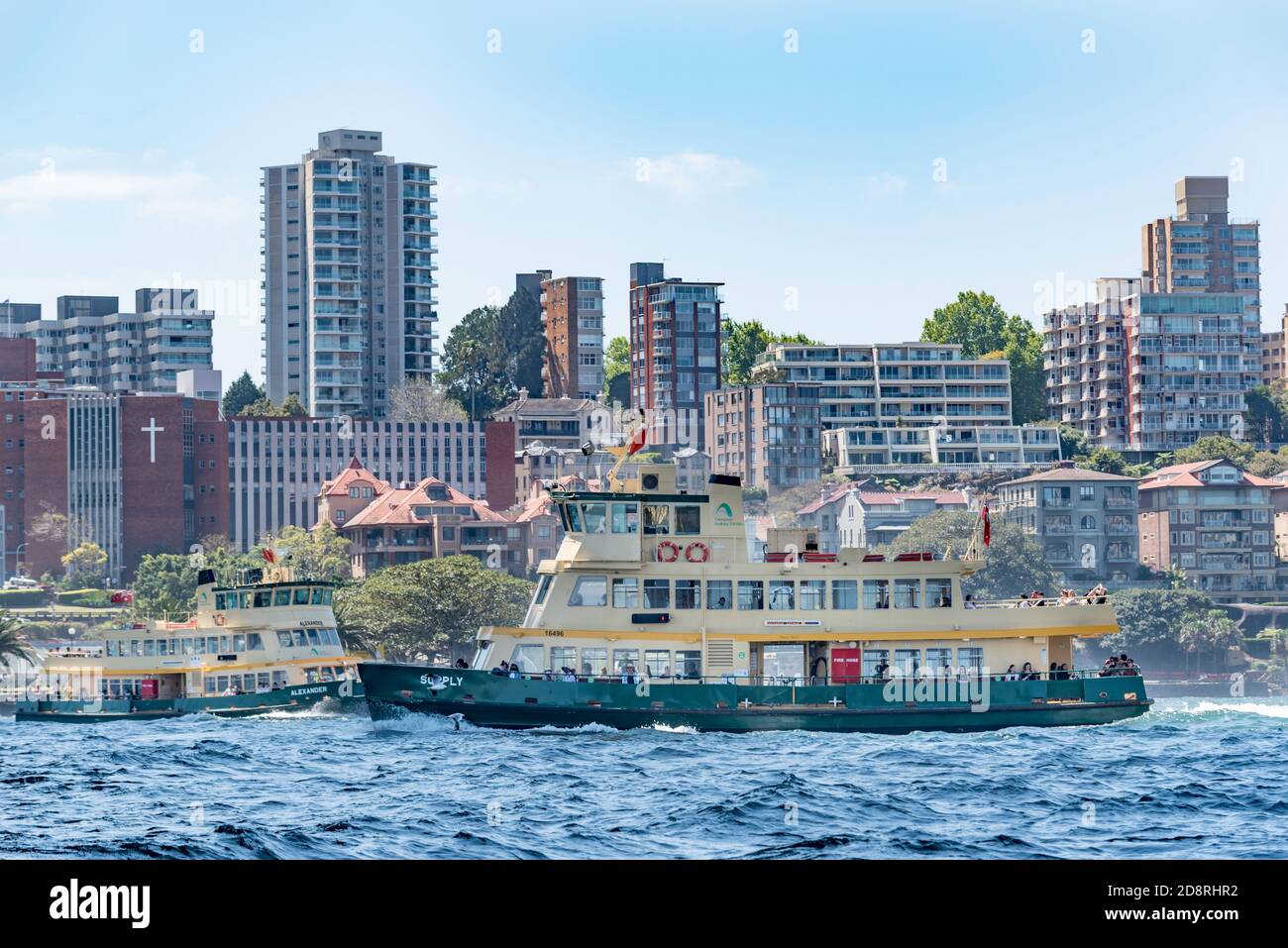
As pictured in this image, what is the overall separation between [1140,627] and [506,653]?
383 feet

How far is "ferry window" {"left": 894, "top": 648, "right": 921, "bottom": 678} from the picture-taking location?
204ft

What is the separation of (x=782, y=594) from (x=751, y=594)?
39.6 inches

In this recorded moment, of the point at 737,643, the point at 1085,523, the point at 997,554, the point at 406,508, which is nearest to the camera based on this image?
the point at 737,643

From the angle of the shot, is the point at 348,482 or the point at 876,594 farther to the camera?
the point at 348,482

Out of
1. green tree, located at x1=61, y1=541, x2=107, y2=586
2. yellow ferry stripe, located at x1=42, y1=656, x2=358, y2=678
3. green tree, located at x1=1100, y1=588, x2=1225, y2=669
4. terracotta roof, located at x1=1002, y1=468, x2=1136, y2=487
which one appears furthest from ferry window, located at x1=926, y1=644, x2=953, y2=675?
green tree, located at x1=61, y1=541, x2=107, y2=586

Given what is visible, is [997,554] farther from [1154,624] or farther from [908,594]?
[908,594]

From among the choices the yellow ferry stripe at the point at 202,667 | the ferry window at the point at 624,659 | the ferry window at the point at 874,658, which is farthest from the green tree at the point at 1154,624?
the ferry window at the point at 624,659

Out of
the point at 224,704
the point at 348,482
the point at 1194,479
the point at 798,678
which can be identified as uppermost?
the point at 348,482

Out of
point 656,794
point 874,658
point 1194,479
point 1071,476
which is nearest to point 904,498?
point 1071,476

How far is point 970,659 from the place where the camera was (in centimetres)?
6262

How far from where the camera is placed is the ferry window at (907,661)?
204 ft

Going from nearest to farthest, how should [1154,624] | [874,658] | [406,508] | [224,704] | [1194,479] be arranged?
[874,658] < [224,704] < [1154,624] < [406,508] < [1194,479]

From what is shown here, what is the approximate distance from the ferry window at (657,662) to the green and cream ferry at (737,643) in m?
0.03
